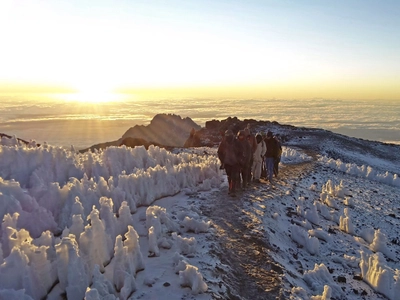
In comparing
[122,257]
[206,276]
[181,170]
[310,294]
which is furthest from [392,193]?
[122,257]

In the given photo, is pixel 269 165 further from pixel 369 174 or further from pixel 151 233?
pixel 369 174

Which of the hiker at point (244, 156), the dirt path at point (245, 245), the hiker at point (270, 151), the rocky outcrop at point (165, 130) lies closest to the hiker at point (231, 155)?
the hiker at point (244, 156)

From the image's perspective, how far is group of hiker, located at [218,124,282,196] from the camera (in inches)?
573

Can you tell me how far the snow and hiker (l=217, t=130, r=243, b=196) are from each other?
0.77m

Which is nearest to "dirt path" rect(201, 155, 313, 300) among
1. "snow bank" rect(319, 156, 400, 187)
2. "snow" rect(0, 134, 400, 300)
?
"snow" rect(0, 134, 400, 300)

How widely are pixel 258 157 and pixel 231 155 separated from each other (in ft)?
11.8

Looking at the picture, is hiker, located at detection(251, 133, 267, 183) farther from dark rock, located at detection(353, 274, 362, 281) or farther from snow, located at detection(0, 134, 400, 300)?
dark rock, located at detection(353, 274, 362, 281)

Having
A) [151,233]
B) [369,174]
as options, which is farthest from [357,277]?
[369,174]

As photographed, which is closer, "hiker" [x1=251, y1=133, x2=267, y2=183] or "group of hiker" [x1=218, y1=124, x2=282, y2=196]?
"group of hiker" [x1=218, y1=124, x2=282, y2=196]

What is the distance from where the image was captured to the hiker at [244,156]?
14977 mm

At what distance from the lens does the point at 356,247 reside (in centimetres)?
1270

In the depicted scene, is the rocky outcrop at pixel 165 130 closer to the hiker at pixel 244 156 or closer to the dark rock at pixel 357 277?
the hiker at pixel 244 156

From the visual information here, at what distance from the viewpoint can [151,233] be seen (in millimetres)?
8562

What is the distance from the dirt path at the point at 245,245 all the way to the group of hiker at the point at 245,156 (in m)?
0.79
